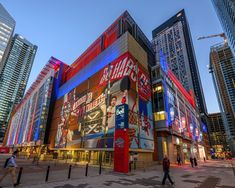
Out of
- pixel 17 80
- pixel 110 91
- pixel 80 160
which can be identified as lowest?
pixel 80 160

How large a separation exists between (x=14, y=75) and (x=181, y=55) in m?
189

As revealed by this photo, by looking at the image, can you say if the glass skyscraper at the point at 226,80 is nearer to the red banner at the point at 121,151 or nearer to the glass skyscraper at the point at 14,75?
the red banner at the point at 121,151

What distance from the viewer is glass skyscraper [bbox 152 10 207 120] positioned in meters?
109

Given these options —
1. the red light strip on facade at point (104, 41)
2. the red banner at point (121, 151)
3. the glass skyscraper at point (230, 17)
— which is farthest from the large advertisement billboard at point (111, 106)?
the glass skyscraper at point (230, 17)

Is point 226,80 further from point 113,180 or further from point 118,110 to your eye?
point 113,180

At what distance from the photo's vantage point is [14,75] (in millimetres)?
166625

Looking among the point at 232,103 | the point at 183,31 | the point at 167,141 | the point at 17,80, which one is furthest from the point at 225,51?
the point at 17,80

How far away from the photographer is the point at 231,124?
153 metres

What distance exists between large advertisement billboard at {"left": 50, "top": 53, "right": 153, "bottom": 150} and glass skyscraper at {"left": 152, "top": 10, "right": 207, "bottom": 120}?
3471 inches

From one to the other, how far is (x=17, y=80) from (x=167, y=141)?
19590 centimetres

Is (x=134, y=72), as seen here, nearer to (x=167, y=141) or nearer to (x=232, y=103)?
(x=167, y=141)

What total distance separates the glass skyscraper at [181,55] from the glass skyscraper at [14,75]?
16861 cm

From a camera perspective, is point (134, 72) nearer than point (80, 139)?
Yes

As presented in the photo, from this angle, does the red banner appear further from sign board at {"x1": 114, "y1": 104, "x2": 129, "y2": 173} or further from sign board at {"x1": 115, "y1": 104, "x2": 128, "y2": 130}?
sign board at {"x1": 115, "y1": 104, "x2": 128, "y2": 130}
